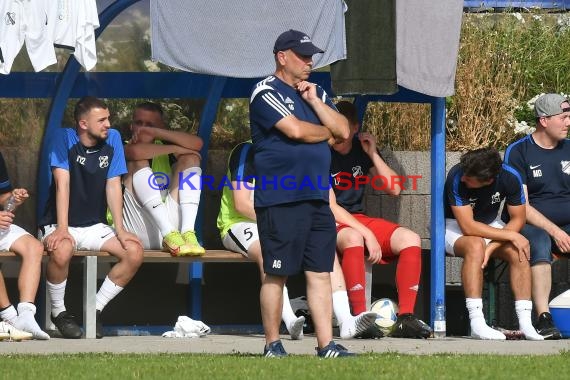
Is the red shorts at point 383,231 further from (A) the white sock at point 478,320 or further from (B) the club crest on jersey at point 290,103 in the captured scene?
(B) the club crest on jersey at point 290,103

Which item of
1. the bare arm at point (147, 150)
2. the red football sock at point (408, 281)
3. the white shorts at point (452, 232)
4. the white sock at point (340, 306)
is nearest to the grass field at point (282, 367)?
the white sock at point (340, 306)

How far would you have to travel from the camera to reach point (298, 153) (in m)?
8.19

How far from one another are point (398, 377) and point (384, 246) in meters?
3.28

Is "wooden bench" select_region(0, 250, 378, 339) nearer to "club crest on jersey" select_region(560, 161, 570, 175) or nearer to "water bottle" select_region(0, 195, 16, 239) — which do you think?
"water bottle" select_region(0, 195, 16, 239)

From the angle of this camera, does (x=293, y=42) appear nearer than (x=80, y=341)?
Yes

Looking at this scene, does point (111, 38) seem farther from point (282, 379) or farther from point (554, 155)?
point (282, 379)

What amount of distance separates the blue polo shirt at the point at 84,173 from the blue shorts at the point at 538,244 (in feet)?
9.80

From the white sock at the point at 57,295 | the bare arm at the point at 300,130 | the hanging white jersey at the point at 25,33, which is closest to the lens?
the bare arm at the point at 300,130

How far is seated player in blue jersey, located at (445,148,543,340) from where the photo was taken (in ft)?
33.0

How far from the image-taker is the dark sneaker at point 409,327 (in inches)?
394

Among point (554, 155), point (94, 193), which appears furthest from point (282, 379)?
point (554, 155)

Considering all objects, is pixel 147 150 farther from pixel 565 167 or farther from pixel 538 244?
pixel 565 167

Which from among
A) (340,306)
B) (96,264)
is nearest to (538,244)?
(340,306)

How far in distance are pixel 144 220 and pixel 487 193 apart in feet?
A: 8.37
